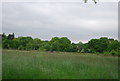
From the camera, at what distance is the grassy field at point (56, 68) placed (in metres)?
3.14

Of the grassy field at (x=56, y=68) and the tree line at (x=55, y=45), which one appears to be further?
the tree line at (x=55, y=45)

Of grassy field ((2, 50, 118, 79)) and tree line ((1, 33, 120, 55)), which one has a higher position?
tree line ((1, 33, 120, 55))

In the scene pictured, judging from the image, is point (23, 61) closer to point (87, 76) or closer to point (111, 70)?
point (87, 76)

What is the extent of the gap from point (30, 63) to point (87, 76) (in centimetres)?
153

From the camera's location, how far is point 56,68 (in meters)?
3.51

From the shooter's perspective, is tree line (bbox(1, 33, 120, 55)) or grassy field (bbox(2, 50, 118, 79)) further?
tree line (bbox(1, 33, 120, 55))

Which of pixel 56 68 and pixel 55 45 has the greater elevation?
pixel 55 45

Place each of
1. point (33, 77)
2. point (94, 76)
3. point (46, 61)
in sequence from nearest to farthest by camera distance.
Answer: point (33, 77) → point (94, 76) → point (46, 61)

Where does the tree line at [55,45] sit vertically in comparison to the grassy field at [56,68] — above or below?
above

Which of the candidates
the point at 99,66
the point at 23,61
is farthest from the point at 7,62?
the point at 99,66

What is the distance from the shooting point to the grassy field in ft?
10.3

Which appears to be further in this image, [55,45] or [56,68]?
[55,45]

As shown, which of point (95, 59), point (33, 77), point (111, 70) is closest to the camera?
point (33, 77)

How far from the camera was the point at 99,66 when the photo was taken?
3789 millimetres
